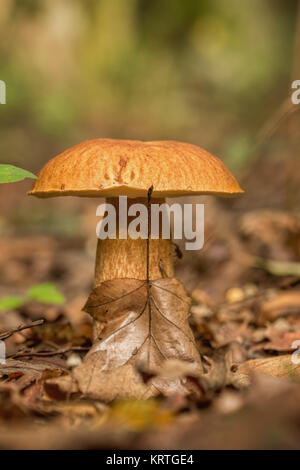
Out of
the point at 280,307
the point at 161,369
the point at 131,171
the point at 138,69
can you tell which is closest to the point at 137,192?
the point at 131,171

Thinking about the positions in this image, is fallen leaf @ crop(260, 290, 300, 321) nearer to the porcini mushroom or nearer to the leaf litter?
the leaf litter

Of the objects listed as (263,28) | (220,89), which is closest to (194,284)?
(220,89)

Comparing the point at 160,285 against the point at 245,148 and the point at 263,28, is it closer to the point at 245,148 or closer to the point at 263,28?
the point at 245,148

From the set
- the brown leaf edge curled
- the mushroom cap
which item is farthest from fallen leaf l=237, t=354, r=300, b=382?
the mushroom cap

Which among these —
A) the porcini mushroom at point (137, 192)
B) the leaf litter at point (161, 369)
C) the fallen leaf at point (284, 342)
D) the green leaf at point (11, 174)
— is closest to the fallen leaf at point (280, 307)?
the leaf litter at point (161, 369)

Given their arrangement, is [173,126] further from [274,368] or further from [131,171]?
[274,368]
